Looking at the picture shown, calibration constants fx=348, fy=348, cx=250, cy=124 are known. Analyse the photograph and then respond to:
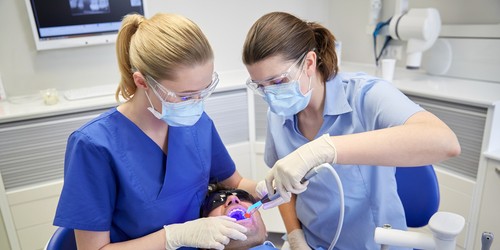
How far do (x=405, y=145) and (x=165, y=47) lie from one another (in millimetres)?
693

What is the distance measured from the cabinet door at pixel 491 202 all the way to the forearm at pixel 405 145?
108 centimetres

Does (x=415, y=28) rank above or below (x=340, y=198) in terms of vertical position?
above

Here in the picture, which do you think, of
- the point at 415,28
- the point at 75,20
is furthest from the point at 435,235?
the point at 75,20

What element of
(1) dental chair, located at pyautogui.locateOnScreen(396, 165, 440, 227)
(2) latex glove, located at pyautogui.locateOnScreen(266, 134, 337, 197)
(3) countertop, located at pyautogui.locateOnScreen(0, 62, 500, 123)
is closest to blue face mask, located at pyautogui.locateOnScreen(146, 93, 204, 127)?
(2) latex glove, located at pyautogui.locateOnScreen(266, 134, 337, 197)

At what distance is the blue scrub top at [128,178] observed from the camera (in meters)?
0.98

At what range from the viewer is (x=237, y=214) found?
4.17 ft

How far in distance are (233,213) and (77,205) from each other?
1.73 feet

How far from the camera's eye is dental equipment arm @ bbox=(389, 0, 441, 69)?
7.13 ft

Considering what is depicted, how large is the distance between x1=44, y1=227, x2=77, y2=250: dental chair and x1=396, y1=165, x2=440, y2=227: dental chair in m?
1.07

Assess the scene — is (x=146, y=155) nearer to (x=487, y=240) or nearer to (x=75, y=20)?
(x=487, y=240)

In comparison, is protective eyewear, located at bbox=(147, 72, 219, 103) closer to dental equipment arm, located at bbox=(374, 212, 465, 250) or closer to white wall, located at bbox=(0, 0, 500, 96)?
dental equipment arm, located at bbox=(374, 212, 465, 250)

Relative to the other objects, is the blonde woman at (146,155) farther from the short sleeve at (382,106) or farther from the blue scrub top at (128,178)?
the short sleeve at (382,106)

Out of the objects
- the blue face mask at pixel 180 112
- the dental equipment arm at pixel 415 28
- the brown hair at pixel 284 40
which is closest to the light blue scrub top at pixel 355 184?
the brown hair at pixel 284 40

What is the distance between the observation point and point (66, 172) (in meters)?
1.00
